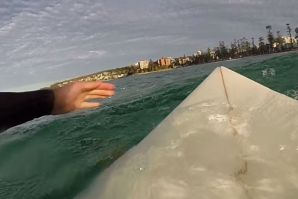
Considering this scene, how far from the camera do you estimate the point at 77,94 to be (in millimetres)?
1742

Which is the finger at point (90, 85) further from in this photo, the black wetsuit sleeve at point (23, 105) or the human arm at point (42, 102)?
the black wetsuit sleeve at point (23, 105)

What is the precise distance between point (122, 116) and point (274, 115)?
18.5 feet

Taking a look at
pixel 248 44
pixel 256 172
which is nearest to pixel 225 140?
pixel 256 172

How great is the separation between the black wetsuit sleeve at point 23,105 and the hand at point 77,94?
0.14 ft

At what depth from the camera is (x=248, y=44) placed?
93.7 m

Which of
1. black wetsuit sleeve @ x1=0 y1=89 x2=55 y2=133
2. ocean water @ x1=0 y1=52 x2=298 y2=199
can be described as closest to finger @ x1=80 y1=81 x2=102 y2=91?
black wetsuit sleeve @ x1=0 y1=89 x2=55 y2=133

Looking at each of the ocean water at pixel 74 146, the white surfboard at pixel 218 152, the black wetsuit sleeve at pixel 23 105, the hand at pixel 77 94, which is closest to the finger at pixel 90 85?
the hand at pixel 77 94

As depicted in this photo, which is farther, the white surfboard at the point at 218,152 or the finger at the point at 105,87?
the white surfboard at the point at 218,152

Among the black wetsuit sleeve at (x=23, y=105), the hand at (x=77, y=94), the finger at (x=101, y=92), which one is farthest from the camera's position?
the finger at (x=101, y=92)

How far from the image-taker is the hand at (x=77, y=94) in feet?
5.55

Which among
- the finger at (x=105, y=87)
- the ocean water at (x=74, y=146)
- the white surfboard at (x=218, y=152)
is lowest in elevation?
the ocean water at (x=74, y=146)

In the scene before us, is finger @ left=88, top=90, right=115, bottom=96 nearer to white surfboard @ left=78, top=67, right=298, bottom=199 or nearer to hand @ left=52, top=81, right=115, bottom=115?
hand @ left=52, top=81, right=115, bottom=115

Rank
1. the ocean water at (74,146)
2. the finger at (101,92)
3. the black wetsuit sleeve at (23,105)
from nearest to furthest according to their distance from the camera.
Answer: the black wetsuit sleeve at (23,105) → the finger at (101,92) → the ocean water at (74,146)

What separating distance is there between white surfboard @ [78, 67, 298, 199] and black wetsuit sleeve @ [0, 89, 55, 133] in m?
1.03
